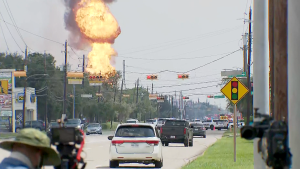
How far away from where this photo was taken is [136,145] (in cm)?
2267

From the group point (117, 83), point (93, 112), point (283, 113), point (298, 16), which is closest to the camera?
point (283, 113)

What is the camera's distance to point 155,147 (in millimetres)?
22766

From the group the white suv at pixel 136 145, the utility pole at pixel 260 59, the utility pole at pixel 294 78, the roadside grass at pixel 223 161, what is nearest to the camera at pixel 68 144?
the utility pole at pixel 294 78

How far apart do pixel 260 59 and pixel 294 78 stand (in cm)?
344

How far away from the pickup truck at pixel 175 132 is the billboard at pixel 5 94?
44142 millimetres

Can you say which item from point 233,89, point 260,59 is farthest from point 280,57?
point 233,89

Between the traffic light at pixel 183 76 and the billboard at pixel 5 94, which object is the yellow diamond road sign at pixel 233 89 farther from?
the billboard at pixel 5 94

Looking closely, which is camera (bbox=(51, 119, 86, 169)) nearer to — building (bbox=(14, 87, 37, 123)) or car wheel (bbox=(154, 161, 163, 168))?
car wheel (bbox=(154, 161, 163, 168))

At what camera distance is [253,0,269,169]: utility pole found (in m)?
13.7

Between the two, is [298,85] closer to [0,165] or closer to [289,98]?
[289,98]

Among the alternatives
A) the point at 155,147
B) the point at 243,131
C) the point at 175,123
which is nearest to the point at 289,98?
the point at 243,131

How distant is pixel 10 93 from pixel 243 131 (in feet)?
264

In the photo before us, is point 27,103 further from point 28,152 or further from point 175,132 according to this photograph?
point 28,152

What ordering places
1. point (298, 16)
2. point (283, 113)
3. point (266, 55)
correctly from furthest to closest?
point (266, 55) → point (298, 16) → point (283, 113)
